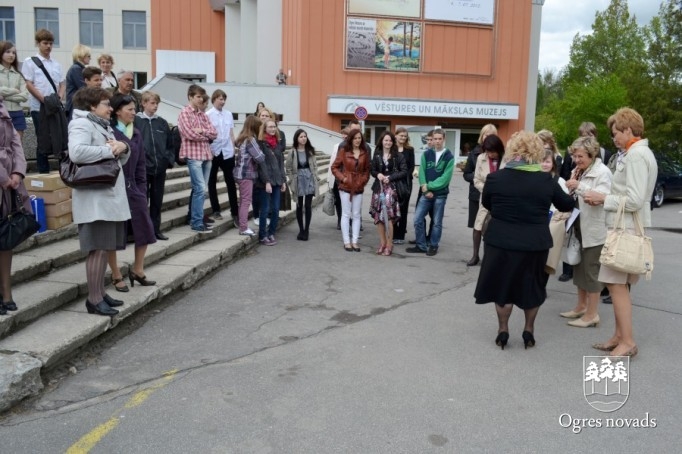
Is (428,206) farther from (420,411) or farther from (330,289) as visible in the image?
(420,411)

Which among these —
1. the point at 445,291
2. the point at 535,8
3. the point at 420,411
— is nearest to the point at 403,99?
the point at 535,8

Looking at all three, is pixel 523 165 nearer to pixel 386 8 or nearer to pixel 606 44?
pixel 386 8

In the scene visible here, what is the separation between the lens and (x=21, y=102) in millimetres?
7863

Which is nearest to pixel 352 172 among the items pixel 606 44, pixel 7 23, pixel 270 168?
pixel 270 168

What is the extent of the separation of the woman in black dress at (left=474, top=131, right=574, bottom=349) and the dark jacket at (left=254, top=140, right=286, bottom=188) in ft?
14.7

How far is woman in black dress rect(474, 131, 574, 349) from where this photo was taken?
5355 millimetres

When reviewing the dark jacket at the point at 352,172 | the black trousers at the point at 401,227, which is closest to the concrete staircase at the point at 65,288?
the dark jacket at the point at 352,172

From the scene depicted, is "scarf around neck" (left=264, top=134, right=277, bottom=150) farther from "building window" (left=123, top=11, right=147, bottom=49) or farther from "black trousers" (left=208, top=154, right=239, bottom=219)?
"building window" (left=123, top=11, right=147, bottom=49)

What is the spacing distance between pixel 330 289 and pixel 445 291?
1366 millimetres

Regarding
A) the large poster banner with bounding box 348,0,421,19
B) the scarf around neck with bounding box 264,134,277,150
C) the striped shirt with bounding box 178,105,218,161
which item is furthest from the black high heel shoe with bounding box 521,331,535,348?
the large poster banner with bounding box 348,0,421,19

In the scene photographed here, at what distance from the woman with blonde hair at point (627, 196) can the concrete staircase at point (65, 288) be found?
4202mm

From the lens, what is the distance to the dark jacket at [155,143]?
7.96m

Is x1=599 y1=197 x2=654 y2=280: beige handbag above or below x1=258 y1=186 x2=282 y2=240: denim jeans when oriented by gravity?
above

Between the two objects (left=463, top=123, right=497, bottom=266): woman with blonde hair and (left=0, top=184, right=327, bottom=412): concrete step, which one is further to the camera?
(left=463, top=123, right=497, bottom=266): woman with blonde hair
